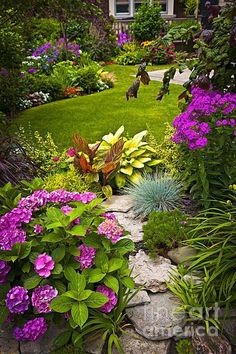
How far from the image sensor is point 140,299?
2.46 m

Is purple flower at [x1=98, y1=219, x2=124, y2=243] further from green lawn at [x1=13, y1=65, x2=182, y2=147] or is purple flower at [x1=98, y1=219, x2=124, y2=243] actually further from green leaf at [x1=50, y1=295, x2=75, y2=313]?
green lawn at [x1=13, y1=65, x2=182, y2=147]

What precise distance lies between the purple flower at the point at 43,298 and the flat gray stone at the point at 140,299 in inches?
20.3

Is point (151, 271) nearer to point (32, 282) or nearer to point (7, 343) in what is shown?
point (32, 282)

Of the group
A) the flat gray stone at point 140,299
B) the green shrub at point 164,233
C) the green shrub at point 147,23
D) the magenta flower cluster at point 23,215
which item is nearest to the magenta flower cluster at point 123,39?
the green shrub at point 147,23

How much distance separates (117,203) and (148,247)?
822 mm

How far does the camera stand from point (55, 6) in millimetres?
6395

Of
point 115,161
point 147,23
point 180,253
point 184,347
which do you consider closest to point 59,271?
point 184,347

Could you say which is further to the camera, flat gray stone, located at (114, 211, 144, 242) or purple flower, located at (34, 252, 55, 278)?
flat gray stone, located at (114, 211, 144, 242)

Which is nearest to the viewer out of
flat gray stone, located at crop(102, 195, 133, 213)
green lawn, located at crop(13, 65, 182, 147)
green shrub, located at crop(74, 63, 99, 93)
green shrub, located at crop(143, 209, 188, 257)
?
green shrub, located at crop(143, 209, 188, 257)

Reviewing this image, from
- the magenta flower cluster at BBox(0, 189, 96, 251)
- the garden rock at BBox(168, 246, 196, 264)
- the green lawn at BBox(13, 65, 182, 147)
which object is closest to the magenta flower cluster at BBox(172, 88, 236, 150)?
the garden rock at BBox(168, 246, 196, 264)

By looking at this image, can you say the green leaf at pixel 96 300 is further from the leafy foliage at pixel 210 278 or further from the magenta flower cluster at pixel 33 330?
the leafy foliage at pixel 210 278

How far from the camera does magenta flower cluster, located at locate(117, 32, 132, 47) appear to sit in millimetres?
13680

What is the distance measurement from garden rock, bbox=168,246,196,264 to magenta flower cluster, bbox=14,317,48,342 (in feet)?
3.28

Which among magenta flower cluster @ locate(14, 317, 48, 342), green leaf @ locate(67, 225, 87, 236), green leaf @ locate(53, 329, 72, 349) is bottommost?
green leaf @ locate(53, 329, 72, 349)
